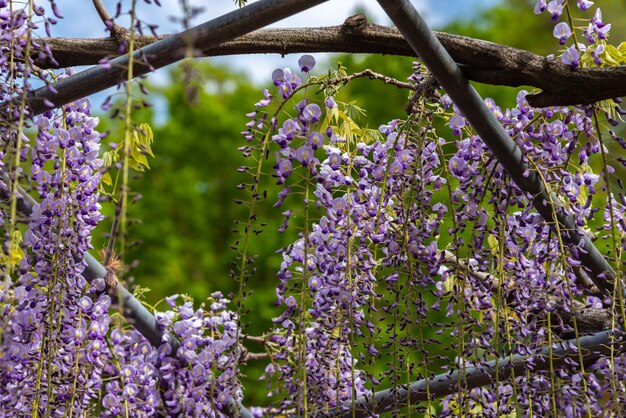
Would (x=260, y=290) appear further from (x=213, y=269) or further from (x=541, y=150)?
(x=541, y=150)

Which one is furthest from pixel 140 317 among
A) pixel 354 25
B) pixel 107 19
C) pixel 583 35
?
pixel 583 35

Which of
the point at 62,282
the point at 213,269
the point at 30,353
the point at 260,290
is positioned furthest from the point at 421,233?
the point at 213,269

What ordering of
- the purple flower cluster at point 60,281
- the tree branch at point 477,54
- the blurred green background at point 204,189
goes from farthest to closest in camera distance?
the blurred green background at point 204,189
the purple flower cluster at point 60,281
the tree branch at point 477,54

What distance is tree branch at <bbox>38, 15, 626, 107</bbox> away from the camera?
2.07 m

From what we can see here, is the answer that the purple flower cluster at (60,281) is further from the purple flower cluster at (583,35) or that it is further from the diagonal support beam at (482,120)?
the purple flower cluster at (583,35)

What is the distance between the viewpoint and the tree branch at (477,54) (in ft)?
6.78

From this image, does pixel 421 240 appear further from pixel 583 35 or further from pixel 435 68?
pixel 583 35

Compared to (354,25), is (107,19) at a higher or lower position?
higher

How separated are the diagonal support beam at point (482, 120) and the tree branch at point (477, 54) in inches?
2.6

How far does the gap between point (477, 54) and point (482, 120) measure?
163 millimetres

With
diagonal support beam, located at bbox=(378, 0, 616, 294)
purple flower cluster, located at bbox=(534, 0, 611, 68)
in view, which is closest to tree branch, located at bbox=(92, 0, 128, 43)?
diagonal support beam, located at bbox=(378, 0, 616, 294)

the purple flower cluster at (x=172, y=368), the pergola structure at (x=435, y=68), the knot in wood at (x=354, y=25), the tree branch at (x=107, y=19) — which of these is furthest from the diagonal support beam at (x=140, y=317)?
the knot in wood at (x=354, y=25)

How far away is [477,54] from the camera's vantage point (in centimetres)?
212

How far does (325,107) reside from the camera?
7.72 ft
